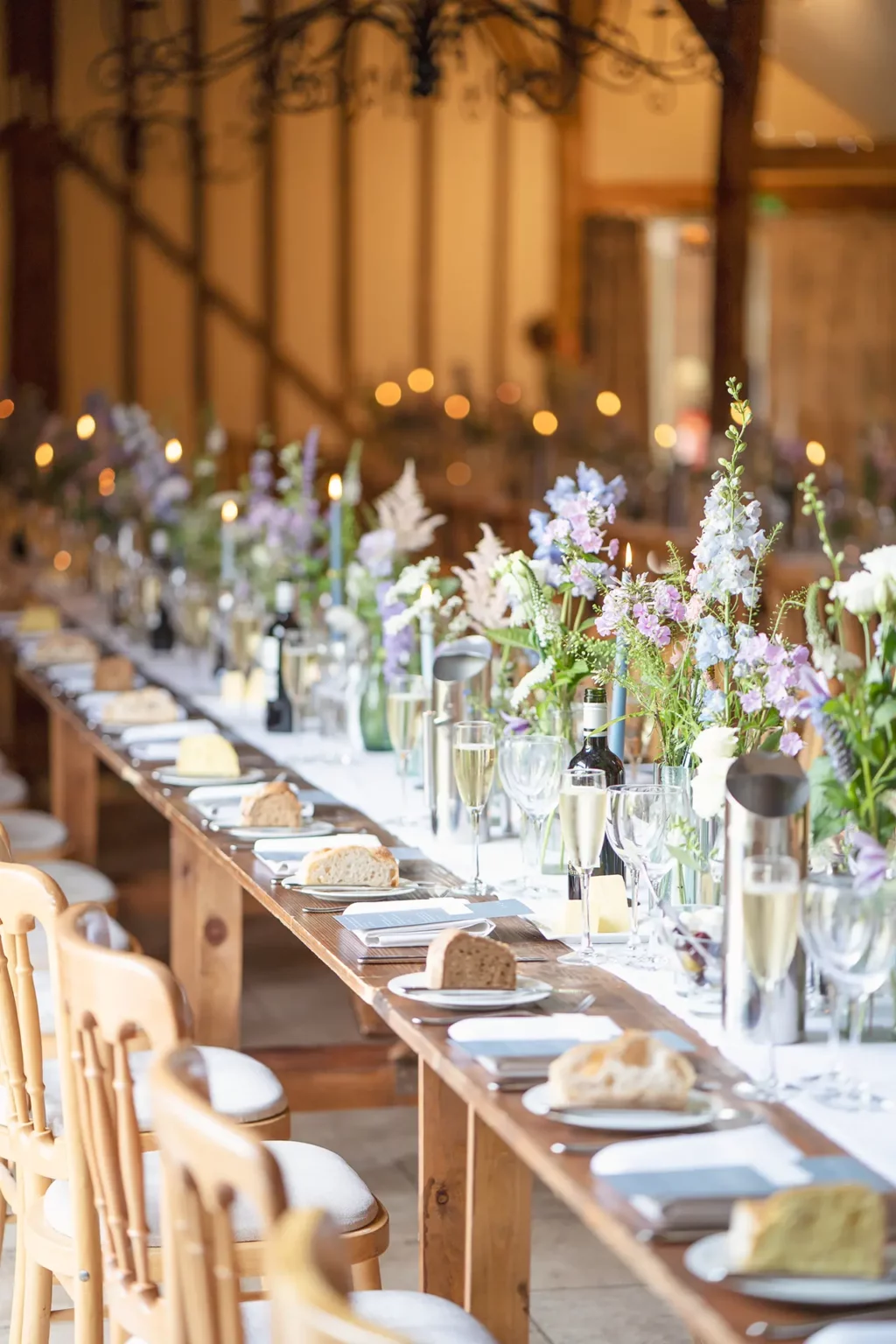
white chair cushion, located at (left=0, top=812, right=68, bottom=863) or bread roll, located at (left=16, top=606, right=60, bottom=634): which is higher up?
bread roll, located at (left=16, top=606, right=60, bottom=634)

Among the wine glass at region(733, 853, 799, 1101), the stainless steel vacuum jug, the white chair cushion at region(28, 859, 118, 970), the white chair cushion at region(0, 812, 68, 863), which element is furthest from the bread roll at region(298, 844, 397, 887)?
the white chair cushion at region(0, 812, 68, 863)

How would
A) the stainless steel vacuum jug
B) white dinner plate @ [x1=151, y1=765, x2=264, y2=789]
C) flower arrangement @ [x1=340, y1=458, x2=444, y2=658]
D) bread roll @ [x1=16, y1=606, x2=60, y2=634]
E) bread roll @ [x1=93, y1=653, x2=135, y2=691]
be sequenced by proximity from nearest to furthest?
the stainless steel vacuum jug → white dinner plate @ [x1=151, y1=765, x2=264, y2=789] → flower arrangement @ [x1=340, y1=458, x2=444, y2=658] → bread roll @ [x1=93, y1=653, x2=135, y2=691] → bread roll @ [x1=16, y1=606, x2=60, y2=634]

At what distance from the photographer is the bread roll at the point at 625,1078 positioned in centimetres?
159

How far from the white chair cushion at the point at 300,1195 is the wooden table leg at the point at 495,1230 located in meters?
0.18

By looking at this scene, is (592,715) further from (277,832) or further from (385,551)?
(385,551)

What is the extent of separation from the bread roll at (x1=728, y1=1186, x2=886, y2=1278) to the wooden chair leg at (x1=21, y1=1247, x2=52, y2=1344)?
1.25 metres

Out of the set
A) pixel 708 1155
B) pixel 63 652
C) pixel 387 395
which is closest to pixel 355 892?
pixel 708 1155

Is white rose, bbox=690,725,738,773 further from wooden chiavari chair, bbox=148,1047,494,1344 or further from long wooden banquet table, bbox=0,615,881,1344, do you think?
wooden chiavari chair, bbox=148,1047,494,1344

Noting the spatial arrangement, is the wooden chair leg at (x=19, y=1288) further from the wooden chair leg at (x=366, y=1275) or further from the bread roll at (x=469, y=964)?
the bread roll at (x=469, y=964)

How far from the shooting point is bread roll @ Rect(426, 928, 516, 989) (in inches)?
75.0

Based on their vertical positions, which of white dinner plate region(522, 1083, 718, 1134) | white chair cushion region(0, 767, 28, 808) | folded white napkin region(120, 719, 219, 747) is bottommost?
white chair cushion region(0, 767, 28, 808)

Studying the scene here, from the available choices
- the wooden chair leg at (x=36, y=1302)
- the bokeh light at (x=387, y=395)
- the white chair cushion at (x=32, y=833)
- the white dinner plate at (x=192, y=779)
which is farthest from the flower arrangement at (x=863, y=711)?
the bokeh light at (x=387, y=395)

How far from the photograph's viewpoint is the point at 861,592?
1.81 m

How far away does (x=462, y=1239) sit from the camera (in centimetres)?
219
